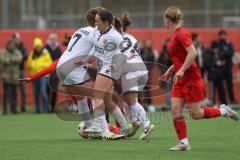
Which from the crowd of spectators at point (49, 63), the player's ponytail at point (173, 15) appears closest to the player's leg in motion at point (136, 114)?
the player's ponytail at point (173, 15)

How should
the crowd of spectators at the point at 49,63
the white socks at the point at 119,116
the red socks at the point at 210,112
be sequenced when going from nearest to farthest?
the red socks at the point at 210,112 → the white socks at the point at 119,116 → the crowd of spectators at the point at 49,63

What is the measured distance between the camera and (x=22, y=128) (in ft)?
52.9

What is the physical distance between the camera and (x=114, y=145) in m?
11.7

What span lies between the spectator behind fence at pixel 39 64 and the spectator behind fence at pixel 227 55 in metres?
4.92

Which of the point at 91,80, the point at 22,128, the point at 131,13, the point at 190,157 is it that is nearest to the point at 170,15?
the point at 190,157

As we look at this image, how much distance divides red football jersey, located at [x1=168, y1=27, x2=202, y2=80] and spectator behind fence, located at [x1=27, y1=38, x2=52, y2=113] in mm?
12264

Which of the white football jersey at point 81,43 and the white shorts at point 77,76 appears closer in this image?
the white football jersey at point 81,43

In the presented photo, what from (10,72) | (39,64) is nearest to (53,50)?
(39,64)

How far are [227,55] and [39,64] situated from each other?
17.7ft

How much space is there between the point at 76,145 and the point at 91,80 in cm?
193

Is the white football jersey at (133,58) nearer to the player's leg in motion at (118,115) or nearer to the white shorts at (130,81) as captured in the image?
the white shorts at (130,81)

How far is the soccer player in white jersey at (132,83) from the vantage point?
13.0m

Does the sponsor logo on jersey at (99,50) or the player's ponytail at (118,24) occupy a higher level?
the player's ponytail at (118,24)

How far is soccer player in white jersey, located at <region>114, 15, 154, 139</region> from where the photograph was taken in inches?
512
